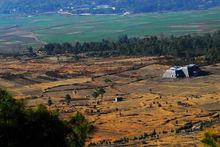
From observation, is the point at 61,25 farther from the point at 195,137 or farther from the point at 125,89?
the point at 195,137

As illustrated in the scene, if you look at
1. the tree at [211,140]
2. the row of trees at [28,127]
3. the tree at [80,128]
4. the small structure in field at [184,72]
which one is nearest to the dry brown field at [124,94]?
the small structure in field at [184,72]

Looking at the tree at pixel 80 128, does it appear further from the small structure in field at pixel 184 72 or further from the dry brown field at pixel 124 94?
the small structure in field at pixel 184 72

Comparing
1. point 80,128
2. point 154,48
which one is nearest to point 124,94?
point 80,128

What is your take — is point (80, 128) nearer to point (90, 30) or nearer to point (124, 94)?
point (124, 94)

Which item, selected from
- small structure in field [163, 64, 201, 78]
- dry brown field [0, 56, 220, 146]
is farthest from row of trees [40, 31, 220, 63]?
small structure in field [163, 64, 201, 78]

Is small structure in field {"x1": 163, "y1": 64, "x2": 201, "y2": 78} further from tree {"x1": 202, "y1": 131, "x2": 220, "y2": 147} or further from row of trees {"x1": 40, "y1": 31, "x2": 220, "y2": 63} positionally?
tree {"x1": 202, "y1": 131, "x2": 220, "y2": 147}

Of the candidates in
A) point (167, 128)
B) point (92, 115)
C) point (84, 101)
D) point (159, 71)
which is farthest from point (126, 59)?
point (167, 128)
